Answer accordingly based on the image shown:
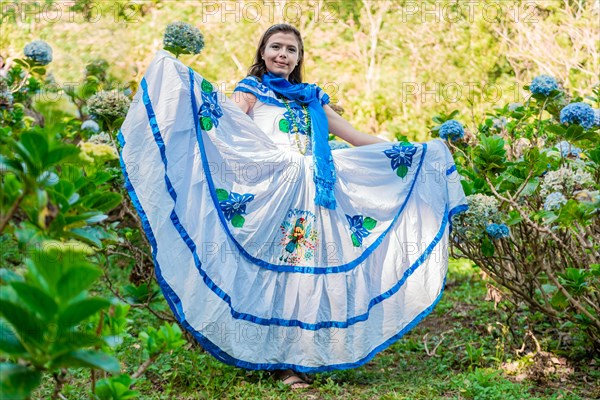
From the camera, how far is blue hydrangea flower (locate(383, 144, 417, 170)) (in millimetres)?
3078

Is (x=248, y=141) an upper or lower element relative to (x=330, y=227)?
upper

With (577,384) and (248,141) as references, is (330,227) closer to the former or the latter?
(248,141)

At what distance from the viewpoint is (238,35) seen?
8.79 metres

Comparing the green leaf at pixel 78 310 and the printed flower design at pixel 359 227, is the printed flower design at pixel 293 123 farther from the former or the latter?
the green leaf at pixel 78 310

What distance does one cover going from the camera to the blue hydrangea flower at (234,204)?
8.96 feet

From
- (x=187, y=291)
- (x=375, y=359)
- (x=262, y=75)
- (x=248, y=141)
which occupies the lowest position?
(x=375, y=359)

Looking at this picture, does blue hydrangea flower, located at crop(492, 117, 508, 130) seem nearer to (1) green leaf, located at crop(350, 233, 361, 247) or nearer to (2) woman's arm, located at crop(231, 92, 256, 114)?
(1) green leaf, located at crop(350, 233, 361, 247)

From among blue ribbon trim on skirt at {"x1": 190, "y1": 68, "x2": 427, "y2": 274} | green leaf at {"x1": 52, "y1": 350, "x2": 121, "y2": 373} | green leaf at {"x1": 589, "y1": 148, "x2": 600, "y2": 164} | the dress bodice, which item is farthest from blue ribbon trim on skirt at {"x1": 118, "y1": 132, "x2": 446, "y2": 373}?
green leaf at {"x1": 52, "y1": 350, "x2": 121, "y2": 373}

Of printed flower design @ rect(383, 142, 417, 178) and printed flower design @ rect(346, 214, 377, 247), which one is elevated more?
printed flower design @ rect(383, 142, 417, 178)

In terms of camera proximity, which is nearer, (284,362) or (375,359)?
(284,362)

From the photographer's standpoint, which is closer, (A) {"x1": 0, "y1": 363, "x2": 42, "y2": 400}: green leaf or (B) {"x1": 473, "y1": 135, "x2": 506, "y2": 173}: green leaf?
(A) {"x1": 0, "y1": 363, "x2": 42, "y2": 400}: green leaf

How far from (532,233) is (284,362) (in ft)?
3.99

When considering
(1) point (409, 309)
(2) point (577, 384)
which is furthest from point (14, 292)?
(2) point (577, 384)

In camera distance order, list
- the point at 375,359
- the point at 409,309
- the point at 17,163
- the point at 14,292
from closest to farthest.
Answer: the point at 14,292, the point at 17,163, the point at 409,309, the point at 375,359
